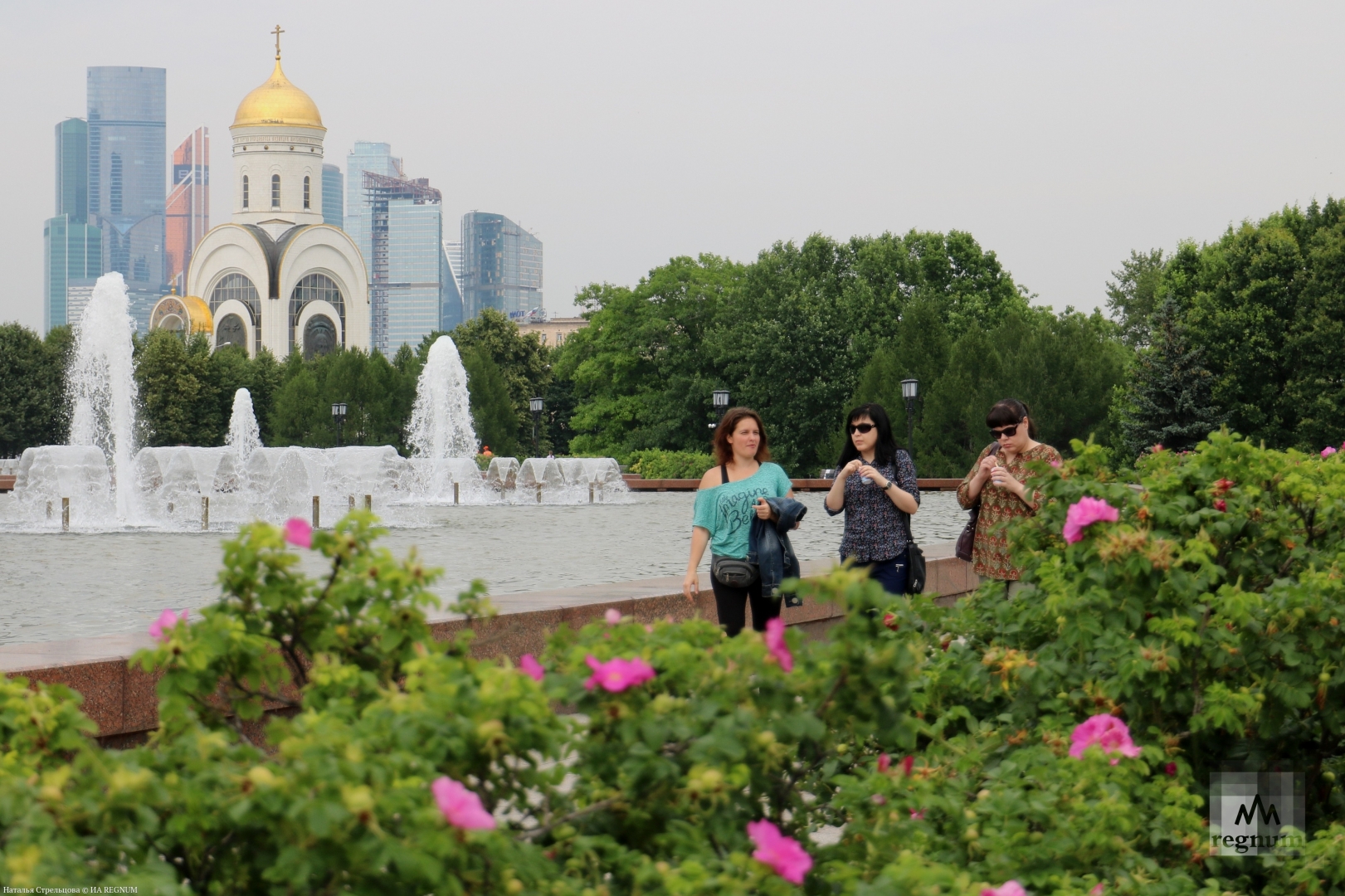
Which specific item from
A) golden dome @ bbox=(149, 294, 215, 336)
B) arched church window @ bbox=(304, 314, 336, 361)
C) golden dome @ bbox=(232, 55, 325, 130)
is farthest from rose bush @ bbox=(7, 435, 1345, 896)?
golden dome @ bbox=(232, 55, 325, 130)

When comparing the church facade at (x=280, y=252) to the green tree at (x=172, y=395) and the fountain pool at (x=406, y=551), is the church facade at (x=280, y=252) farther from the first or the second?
the fountain pool at (x=406, y=551)

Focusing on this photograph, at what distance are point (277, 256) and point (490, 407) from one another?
31.5 meters

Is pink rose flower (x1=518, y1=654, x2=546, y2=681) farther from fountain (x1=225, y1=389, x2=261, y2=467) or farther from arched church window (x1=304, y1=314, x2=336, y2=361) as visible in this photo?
arched church window (x1=304, y1=314, x2=336, y2=361)

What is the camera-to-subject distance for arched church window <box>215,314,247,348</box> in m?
94.8

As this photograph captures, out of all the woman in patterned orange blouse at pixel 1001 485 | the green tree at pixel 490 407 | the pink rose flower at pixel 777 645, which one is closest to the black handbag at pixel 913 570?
the woman in patterned orange blouse at pixel 1001 485

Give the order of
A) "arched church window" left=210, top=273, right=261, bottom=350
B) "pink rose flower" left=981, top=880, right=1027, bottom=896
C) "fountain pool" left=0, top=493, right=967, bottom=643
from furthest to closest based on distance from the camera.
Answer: "arched church window" left=210, top=273, right=261, bottom=350
"fountain pool" left=0, top=493, right=967, bottom=643
"pink rose flower" left=981, top=880, right=1027, bottom=896

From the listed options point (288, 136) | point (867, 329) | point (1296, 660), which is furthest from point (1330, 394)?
point (288, 136)

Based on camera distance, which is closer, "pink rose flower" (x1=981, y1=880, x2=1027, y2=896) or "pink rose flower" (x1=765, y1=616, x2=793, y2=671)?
"pink rose flower" (x1=765, y1=616, x2=793, y2=671)

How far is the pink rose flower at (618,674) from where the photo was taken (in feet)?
8.11

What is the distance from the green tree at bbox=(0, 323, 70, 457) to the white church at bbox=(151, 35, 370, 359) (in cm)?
2405

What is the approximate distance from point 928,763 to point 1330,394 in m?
36.8

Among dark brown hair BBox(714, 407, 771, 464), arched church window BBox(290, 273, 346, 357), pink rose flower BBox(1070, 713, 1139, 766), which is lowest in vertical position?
pink rose flower BBox(1070, 713, 1139, 766)

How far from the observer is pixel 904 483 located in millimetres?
7012

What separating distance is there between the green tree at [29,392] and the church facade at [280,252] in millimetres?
24636
